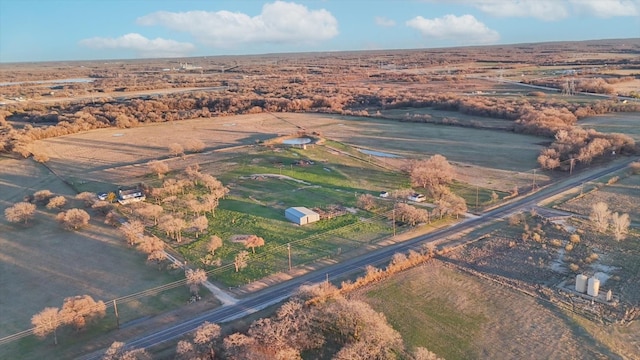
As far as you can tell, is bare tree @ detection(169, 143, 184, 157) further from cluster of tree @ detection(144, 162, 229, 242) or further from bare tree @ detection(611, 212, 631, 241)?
bare tree @ detection(611, 212, 631, 241)

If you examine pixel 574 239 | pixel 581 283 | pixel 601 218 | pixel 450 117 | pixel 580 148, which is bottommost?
pixel 581 283

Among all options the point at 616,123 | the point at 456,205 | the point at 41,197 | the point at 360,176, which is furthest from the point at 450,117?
the point at 41,197

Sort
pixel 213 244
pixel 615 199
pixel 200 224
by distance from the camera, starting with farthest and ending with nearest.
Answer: pixel 615 199, pixel 200 224, pixel 213 244

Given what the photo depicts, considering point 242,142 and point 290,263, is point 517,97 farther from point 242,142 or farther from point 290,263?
point 290,263

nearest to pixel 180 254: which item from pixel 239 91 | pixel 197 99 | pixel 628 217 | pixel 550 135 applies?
pixel 628 217

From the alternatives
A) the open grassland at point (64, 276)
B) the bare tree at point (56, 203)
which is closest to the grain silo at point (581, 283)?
the open grassland at point (64, 276)

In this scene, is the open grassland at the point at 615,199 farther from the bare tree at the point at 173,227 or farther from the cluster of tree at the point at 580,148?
the bare tree at the point at 173,227

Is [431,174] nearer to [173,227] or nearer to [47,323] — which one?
[173,227]
